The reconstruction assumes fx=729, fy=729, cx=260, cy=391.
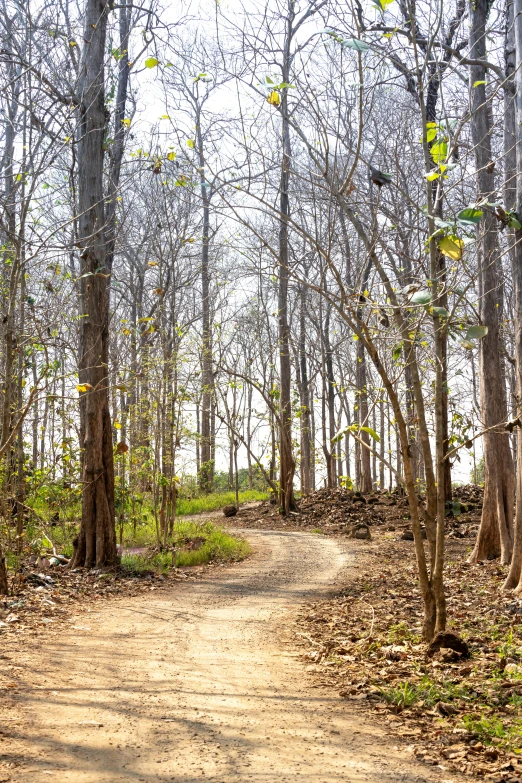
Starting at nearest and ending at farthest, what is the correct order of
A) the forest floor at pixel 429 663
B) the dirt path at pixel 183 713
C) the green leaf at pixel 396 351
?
the dirt path at pixel 183 713 → the forest floor at pixel 429 663 → the green leaf at pixel 396 351

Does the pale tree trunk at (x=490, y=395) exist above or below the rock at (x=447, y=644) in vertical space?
above

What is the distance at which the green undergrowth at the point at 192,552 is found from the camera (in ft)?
31.2

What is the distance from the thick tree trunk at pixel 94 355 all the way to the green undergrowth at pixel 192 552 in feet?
1.55

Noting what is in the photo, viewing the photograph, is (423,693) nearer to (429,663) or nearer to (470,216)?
(429,663)

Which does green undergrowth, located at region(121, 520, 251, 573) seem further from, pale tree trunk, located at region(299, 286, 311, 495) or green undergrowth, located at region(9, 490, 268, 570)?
pale tree trunk, located at region(299, 286, 311, 495)

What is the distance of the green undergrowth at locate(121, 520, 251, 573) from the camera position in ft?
31.2

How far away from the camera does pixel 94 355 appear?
365 inches

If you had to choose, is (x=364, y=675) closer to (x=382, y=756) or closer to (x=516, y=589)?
(x=382, y=756)

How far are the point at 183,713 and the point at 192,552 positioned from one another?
262 inches

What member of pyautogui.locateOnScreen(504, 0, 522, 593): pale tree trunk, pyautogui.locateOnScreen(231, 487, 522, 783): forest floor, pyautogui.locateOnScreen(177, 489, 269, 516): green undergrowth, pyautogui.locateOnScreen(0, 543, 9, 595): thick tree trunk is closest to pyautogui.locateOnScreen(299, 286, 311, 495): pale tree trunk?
pyautogui.locateOnScreen(177, 489, 269, 516): green undergrowth

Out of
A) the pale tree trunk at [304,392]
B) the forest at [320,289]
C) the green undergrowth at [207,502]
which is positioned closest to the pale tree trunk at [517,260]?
the forest at [320,289]

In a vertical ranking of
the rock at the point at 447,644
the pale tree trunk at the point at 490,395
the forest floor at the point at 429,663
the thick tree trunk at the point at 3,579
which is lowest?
→ the forest floor at the point at 429,663

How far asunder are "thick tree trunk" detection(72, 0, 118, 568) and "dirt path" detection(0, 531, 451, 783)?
253cm

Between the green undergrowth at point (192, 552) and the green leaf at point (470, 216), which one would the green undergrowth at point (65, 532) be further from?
the green leaf at point (470, 216)
